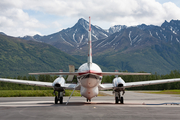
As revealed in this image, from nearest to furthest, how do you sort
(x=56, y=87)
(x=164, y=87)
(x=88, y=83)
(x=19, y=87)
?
(x=88, y=83) → (x=56, y=87) → (x=19, y=87) → (x=164, y=87)

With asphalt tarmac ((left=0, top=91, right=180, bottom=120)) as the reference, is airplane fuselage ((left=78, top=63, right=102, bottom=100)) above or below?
above

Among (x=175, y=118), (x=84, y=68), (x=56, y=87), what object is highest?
(x=84, y=68)

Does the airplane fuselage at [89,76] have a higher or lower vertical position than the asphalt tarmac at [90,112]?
higher

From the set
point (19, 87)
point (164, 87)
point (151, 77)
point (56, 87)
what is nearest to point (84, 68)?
point (56, 87)

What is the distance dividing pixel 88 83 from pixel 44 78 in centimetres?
11303

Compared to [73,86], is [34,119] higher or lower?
lower

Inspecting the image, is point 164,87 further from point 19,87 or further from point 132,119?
point 132,119

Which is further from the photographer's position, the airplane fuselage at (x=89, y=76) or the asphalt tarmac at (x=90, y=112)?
the airplane fuselage at (x=89, y=76)

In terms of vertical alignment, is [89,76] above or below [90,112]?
above

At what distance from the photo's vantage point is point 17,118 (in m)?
12.4

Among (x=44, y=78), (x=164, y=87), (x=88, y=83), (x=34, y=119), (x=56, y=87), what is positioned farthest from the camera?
(x=44, y=78)

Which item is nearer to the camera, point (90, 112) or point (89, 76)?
point (90, 112)

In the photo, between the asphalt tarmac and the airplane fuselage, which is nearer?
the asphalt tarmac

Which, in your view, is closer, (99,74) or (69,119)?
(69,119)
